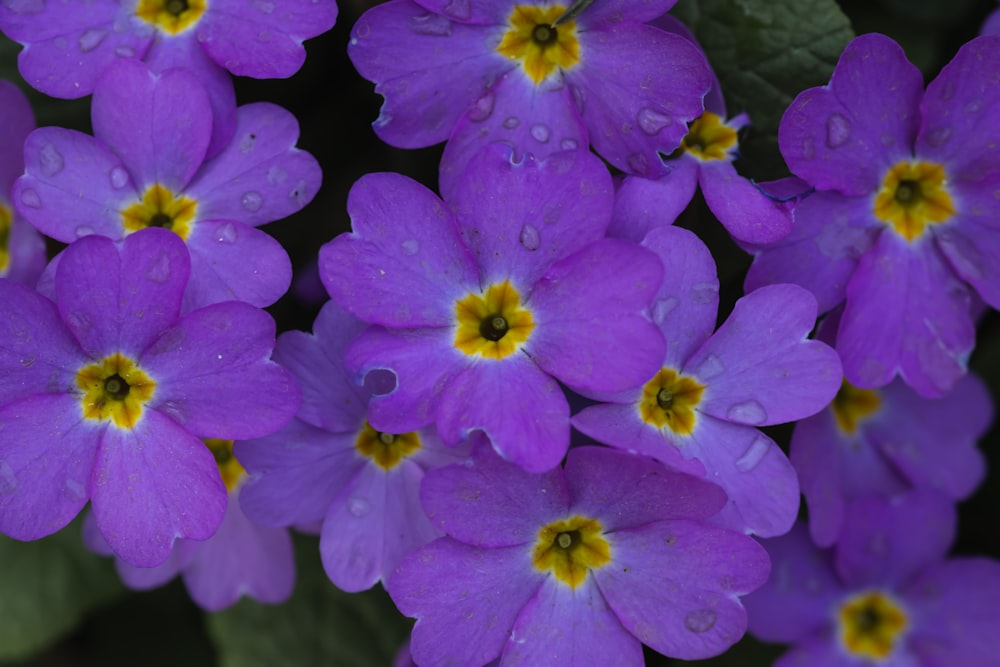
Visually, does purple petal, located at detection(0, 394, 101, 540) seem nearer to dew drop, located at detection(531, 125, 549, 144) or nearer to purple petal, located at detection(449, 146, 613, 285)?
purple petal, located at detection(449, 146, 613, 285)

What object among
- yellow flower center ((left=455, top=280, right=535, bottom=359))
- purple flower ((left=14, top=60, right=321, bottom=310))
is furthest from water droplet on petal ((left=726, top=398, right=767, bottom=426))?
purple flower ((left=14, top=60, right=321, bottom=310))

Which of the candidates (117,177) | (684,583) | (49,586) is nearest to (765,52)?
(684,583)

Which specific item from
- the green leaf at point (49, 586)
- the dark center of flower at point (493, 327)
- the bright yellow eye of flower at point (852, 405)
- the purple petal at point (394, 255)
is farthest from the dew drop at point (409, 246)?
the green leaf at point (49, 586)

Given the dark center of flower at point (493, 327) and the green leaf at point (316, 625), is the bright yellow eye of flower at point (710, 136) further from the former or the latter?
the green leaf at point (316, 625)

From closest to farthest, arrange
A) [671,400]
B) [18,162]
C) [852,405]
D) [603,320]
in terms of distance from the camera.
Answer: [603,320]
[671,400]
[18,162]
[852,405]

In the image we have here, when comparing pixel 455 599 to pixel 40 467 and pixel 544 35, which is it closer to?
pixel 40 467

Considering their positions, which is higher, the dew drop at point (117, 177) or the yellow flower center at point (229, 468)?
the dew drop at point (117, 177)
